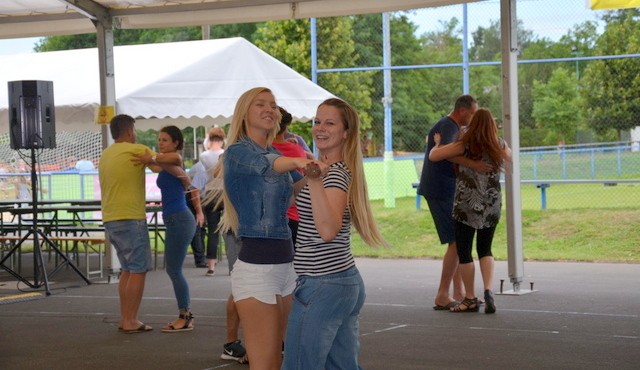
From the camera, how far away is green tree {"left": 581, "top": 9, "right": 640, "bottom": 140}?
20406 millimetres

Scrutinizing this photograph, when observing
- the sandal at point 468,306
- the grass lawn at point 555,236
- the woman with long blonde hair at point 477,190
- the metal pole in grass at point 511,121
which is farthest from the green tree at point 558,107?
the woman with long blonde hair at point 477,190

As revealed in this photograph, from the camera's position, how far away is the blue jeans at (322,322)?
4609 mm

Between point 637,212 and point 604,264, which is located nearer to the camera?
point 604,264

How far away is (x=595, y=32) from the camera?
24016 mm

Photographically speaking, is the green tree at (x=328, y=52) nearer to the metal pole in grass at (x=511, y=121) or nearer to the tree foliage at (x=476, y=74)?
the tree foliage at (x=476, y=74)

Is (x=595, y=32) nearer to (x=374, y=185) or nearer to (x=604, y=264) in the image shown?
(x=374, y=185)

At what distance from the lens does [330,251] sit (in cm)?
471

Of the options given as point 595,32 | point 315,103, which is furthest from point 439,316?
point 595,32

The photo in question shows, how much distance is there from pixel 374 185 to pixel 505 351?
49.8 ft

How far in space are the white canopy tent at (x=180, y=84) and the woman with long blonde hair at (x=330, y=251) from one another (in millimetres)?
9558

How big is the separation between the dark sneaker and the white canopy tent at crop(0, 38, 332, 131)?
6.72 m

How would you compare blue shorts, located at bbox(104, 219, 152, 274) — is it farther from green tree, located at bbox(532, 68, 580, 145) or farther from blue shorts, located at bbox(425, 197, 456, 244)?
green tree, located at bbox(532, 68, 580, 145)

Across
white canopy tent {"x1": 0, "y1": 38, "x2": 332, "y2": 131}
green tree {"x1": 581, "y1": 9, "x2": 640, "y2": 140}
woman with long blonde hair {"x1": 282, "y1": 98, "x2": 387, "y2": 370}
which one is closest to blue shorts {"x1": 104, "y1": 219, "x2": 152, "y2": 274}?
woman with long blonde hair {"x1": 282, "y1": 98, "x2": 387, "y2": 370}

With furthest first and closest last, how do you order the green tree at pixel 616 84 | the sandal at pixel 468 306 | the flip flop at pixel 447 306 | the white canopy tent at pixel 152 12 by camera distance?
1. the green tree at pixel 616 84
2. the white canopy tent at pixel 152 12
3. the flip flop at pixel 447 306
4. the sandal at pixel 468 306
